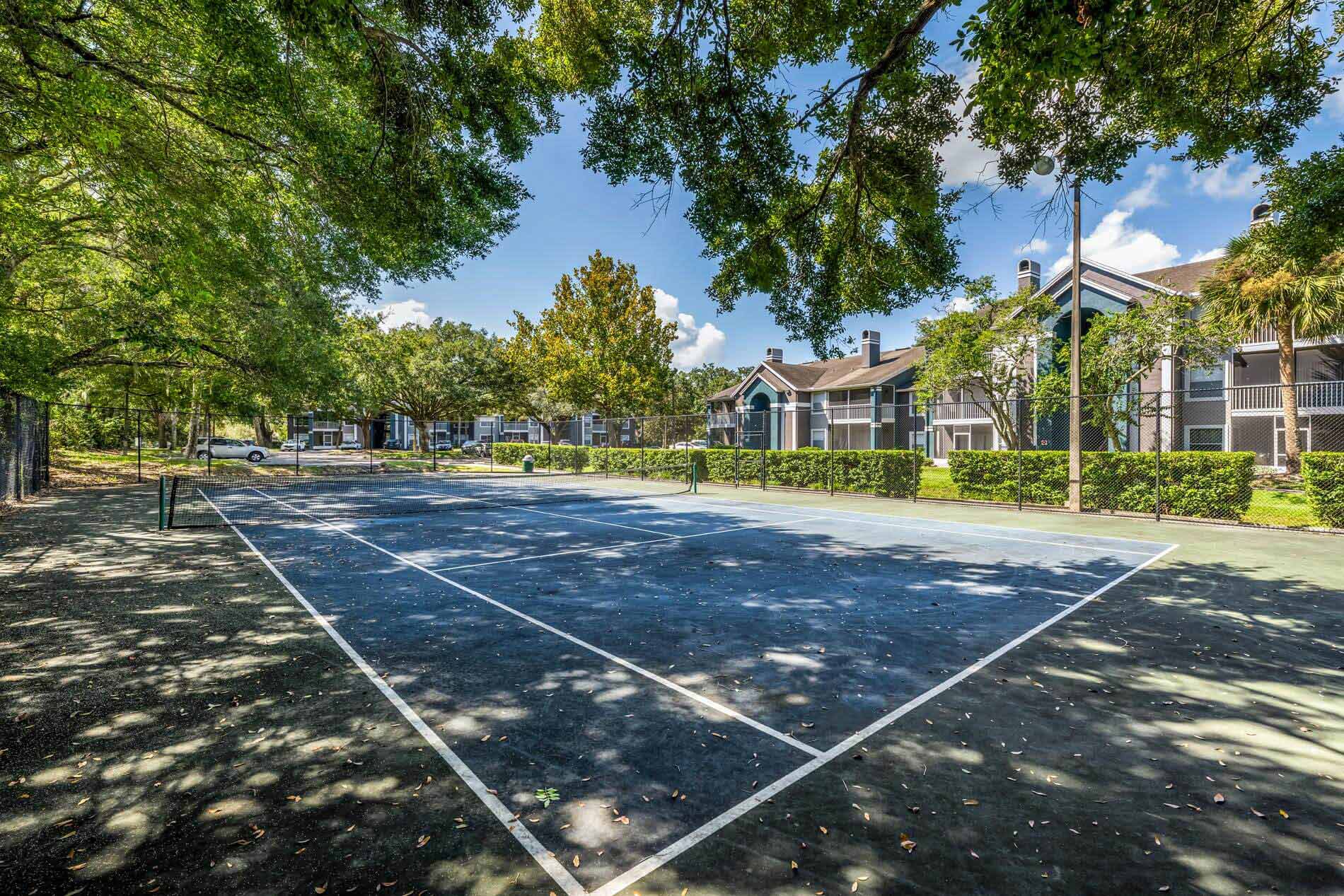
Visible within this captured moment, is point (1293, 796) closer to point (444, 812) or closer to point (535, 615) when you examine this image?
point (444, 812)

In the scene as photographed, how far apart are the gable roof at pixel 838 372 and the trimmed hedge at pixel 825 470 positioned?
633 inches

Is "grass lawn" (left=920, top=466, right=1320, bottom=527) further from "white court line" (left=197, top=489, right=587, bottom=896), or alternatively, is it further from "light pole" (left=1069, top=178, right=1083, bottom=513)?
"white court line" (left=197, top=489, right=587, bottom=896)

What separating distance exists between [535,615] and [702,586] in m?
2.47

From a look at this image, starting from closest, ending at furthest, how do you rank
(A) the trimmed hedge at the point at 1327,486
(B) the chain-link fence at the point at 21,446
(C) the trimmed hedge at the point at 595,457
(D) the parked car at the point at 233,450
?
(A) the trimmed hedge at the point at 1327,486
(B) the chain-link fence at the point at 21,446
(C) the trimmed hedge at the point at 595,457
(D) the parked car at the point at 233,450

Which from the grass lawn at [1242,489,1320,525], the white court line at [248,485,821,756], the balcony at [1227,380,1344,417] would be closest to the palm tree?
the grass lawn at [1242,489,1320,525]

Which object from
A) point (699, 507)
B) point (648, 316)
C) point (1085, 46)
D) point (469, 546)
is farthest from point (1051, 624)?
point (648, 316)

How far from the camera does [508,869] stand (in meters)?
2.68

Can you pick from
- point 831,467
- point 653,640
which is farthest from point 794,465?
point 653,640

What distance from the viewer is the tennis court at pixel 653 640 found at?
3326 mm

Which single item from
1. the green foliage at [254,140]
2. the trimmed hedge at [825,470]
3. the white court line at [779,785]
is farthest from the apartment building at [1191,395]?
the green foliage at [254,140]

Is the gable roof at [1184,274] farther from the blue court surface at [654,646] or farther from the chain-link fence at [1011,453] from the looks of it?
the blue court surface at [654,646]

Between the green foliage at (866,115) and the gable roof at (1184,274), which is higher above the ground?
the gable roof at (1184,274)

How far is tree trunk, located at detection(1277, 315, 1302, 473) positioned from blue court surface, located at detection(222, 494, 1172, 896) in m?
13.4

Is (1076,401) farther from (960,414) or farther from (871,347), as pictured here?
(871,347)
